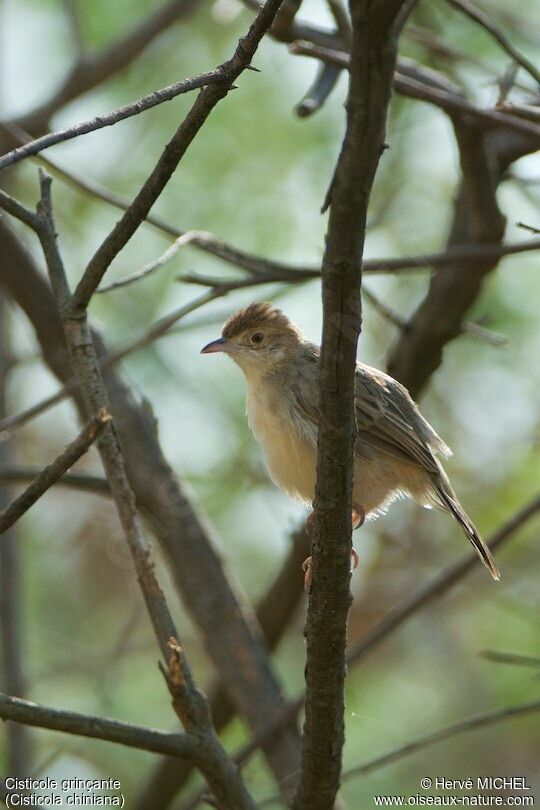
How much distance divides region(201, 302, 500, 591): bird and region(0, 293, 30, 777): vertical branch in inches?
113

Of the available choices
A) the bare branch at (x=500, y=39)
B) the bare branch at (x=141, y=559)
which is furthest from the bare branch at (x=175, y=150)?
the bare branch at (x=500, y=39)

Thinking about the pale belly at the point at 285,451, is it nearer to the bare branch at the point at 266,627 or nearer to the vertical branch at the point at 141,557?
the vertical branch at the point at 141,557

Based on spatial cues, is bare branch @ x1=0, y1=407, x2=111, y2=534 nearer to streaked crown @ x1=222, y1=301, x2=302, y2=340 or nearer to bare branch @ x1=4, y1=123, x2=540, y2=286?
bare branch @ x1=4, y1=123, x2=540, y2=286

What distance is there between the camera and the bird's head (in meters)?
5.36

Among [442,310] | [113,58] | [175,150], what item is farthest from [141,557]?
[113,58]

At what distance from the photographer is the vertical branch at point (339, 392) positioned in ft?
7.10

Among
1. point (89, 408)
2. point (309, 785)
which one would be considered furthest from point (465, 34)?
point (309, 785)

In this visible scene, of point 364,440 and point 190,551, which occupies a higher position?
point 190,551

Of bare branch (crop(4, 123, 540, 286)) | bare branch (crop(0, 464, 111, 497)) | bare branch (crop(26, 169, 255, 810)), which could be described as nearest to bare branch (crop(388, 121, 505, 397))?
bare branch (crop(4, 123, 540, 286))

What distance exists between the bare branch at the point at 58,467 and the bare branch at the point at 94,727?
52cm

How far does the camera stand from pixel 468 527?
461 cm

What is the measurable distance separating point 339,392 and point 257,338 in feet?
9.50

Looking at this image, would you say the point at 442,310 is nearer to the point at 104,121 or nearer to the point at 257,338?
the point at 257,338

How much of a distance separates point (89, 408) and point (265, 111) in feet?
19.9
